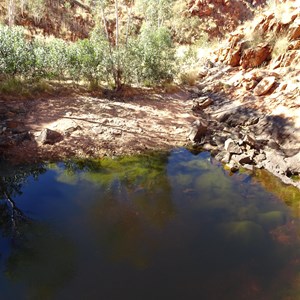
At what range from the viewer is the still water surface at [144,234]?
4.16m

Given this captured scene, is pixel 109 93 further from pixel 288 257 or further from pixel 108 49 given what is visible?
pixel 288 257

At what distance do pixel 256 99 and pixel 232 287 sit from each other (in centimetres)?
973

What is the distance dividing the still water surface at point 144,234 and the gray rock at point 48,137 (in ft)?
3.65

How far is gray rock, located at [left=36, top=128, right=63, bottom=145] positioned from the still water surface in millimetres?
1113

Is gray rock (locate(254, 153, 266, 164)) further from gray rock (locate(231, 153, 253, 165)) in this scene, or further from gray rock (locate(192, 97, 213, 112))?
gray rock (locate(192, 97, 213, 112))

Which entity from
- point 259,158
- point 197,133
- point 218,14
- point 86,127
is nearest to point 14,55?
point 86,127

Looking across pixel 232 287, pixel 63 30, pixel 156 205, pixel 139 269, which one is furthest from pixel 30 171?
pixel 63 30

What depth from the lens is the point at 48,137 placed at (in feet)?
27.8

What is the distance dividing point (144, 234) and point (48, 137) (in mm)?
4805

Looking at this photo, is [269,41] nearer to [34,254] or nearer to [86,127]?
[86,127]

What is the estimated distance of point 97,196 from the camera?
638 cm

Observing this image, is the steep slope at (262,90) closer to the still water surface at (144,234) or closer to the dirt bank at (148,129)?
the dirt bank at (148,129)

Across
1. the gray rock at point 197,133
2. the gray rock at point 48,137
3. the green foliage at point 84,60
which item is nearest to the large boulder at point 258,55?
the green foliage at point 84,60

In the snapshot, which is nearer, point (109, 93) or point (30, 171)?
point (30, 171)
